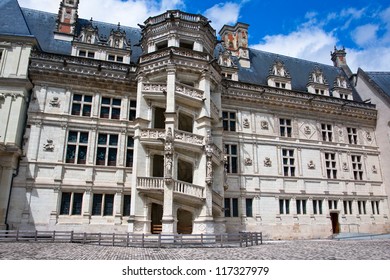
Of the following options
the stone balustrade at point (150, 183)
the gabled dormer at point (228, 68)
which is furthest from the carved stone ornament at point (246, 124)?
the stone balustrade at point (150, 183)

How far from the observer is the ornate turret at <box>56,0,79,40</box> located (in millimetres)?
23719

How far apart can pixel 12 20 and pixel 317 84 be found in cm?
2606

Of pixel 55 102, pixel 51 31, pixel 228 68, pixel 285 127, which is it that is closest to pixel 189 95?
pixel 228 68

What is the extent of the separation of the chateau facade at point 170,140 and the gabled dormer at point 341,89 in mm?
1490

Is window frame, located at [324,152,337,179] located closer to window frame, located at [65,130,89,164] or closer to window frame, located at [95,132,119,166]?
window frame, located at [95,132,119,166]

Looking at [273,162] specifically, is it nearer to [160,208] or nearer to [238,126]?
[238,126]

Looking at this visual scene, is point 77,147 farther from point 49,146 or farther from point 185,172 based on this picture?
point 185,172

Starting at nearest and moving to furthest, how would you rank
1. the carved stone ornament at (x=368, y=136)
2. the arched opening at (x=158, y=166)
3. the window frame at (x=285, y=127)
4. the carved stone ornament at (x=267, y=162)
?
the arched opening at (x=158, y=166) < the carved stone ornament at (x=267, y=162) < the window frame at (x=285, y=127) < the carved stone ornament at (x=368, y=136)

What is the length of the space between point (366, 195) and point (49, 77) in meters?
27.4

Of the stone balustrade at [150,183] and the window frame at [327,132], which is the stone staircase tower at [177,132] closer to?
the stone balustrade at [150,183]

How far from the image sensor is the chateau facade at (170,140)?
1800 centimetres

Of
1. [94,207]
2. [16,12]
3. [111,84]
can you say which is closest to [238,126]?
[111,84]

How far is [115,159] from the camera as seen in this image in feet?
66.4

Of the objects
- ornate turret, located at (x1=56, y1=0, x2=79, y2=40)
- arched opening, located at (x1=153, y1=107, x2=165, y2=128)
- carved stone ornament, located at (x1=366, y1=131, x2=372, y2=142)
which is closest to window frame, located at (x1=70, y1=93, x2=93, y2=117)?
arched opening, located at (x1=153, y1=107, x2=165, y2=128)
